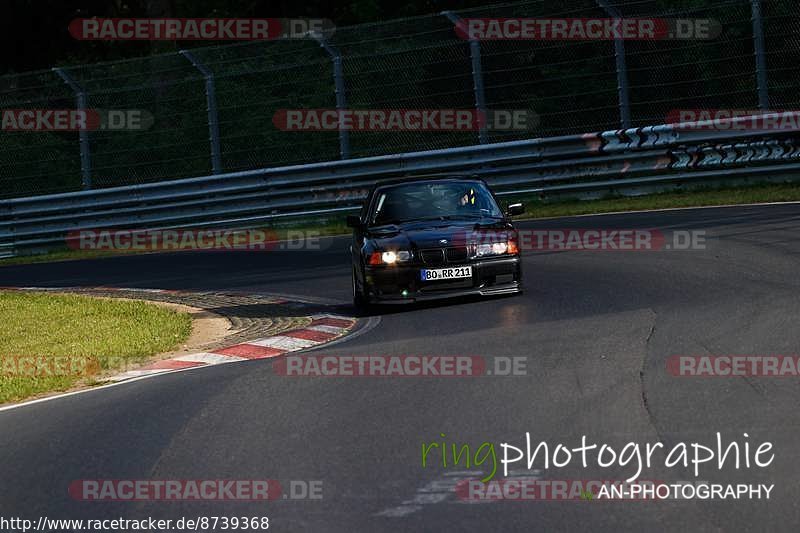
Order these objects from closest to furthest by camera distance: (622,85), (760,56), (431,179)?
(431,179), (760,56), (622,85)

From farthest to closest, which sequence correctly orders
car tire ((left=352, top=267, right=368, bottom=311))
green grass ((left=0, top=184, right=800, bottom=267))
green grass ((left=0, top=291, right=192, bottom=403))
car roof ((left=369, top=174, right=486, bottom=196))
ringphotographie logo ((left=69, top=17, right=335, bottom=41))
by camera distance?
ringphotographie logo ((left=69, top=17, right=335, bottom=41)) < green grass ((left=0, top=184, right=800, bottom=267)) < car roof ((left=369, top=174, right=486, bottom=196)) < car tire ((left=352, top=267, right=368, bottom=311)) < green grass ((left=0, top=291, right=192, bottom=403))

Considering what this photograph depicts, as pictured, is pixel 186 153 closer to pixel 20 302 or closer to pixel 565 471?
pixel 20 302

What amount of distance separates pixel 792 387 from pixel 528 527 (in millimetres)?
3044

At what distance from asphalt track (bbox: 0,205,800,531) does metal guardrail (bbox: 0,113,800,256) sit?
8.75 m

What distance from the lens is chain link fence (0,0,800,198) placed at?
23.0 metres

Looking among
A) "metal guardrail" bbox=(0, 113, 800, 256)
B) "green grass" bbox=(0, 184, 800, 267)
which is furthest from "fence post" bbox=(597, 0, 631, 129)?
"green grass" bbox=(0, 184, 800, 267)

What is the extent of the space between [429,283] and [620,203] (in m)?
10.1

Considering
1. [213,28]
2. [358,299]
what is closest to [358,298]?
[358,299]

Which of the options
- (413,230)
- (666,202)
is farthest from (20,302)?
(666,202)

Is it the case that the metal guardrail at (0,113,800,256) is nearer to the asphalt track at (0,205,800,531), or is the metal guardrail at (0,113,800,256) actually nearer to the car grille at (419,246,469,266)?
the asphalt track at (0,205,800,531)

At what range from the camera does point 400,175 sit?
24.4 m

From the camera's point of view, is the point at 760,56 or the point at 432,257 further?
the point at 760,56

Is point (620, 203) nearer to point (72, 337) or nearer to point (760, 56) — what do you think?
point (760, 56)

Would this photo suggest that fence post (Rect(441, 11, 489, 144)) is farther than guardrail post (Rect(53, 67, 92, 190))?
No
